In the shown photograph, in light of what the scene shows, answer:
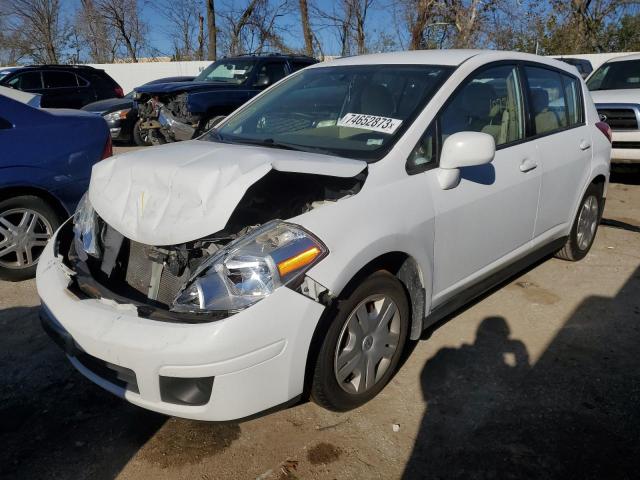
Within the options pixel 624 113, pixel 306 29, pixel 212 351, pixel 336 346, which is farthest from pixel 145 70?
pixel 212 351

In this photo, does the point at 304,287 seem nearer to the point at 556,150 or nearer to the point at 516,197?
the point at 516,197

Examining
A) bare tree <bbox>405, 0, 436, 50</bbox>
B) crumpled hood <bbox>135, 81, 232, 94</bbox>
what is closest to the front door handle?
crumpled hood <bbox>135, 81, 232, 94</bbox>

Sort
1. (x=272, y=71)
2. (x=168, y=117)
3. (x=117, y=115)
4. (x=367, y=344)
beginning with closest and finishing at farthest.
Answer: (x=367, y=344) < (x=168, y=117) < (x=272, y=71) < (x=117, y=115)

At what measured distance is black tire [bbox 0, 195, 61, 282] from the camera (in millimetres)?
4137

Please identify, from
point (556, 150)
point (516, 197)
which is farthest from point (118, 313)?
point (556, 150)

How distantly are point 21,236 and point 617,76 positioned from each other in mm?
8499

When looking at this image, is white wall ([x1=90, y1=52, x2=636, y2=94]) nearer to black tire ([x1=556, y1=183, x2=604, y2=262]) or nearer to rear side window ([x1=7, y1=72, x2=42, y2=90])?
rear side window ([x1=7, y1=72, x2=42, y2=90])

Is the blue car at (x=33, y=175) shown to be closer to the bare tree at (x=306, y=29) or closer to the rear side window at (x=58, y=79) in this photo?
the rear side window at (x=58, y=79)

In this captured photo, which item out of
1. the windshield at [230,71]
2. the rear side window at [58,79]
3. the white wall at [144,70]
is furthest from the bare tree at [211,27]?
the windshield at [230,71]

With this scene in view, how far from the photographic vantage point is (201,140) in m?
3.50

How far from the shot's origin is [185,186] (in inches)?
A: 93.6

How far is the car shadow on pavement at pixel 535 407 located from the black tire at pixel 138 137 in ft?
30.9

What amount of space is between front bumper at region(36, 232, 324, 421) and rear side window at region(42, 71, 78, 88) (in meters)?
11.6

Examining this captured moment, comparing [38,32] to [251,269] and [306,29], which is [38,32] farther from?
[251,269]
